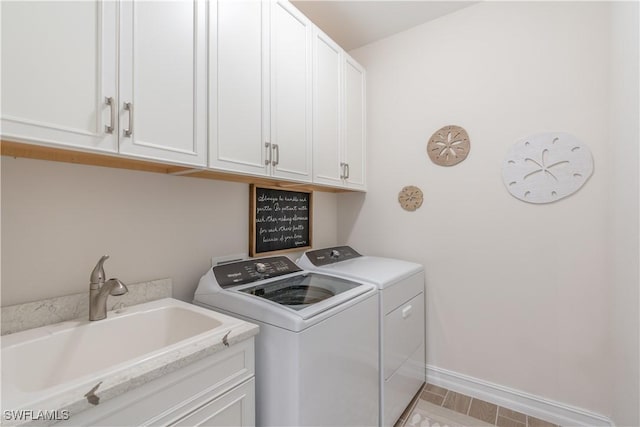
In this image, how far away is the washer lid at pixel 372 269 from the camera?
5.60ft

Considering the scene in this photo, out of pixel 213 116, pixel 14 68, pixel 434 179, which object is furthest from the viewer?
pixel 434 179

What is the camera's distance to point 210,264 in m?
1.66

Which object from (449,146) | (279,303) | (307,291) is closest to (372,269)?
(307,291)

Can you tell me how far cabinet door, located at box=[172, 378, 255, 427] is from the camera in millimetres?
918

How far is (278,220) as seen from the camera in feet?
6.86

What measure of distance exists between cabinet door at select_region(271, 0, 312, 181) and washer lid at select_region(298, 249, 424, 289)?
1.97 ft

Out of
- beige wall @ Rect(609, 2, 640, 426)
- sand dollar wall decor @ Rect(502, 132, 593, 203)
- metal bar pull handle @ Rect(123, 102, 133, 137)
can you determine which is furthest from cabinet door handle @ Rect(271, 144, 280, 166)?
beige wall @ Rect(609, 2, 640, 426)

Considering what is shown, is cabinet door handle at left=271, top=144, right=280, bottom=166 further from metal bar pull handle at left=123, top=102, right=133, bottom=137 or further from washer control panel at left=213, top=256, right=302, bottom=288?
metal bar pull handle at left=123, top=102, right=133, bottom=137

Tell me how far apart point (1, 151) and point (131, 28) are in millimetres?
580

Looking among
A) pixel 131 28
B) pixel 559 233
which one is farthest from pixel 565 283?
pixel 131 28

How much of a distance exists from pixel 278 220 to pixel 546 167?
175cm

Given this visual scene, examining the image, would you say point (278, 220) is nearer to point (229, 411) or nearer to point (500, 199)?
point (229, 411)

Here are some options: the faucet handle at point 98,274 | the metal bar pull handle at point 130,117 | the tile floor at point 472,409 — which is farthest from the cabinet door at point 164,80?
the tile floor at point 472,409

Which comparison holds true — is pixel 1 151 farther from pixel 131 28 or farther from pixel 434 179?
pixel 434 179
